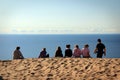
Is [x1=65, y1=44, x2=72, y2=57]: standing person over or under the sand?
over

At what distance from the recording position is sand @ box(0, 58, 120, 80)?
18.6 metres

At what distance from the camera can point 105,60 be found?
20.5m

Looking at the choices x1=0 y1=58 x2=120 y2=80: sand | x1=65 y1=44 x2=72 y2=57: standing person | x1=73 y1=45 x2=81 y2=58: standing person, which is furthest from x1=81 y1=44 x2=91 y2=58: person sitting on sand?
x1=0 y1=58 x2=120 y2=80: sand

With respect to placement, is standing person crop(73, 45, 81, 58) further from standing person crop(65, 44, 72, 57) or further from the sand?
the sand

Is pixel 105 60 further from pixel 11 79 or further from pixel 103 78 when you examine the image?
pixel 11 79

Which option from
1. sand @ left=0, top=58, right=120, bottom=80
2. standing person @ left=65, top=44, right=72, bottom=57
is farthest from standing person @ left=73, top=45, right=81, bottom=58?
sand @ left=0, top=58, right=120, bottom=80

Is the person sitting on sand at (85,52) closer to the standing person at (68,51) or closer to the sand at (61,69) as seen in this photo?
the standing person at (68,51)

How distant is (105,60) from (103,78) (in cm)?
246

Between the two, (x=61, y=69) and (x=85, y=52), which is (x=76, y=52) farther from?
(x=61, y=69)

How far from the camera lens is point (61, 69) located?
64.5ft

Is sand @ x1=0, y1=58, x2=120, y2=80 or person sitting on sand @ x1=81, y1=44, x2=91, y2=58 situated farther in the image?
person sitting on sand @ x1=81, y1=44, x2=91, y2=58

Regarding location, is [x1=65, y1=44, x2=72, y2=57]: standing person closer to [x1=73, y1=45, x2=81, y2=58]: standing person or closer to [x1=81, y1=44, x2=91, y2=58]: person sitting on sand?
[x1=73, y1=45, x2=81, y2=58]: standing person

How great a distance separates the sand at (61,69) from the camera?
18625 mm

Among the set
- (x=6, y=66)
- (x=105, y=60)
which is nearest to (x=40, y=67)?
(x=6, y=66)
